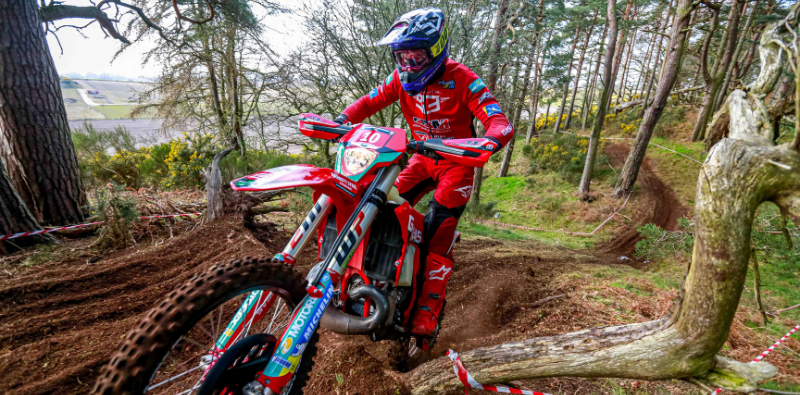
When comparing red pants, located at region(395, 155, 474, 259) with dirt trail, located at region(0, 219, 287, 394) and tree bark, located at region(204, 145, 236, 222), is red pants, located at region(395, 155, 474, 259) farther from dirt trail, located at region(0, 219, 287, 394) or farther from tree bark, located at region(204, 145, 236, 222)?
tree bark, located at region(204, 145, 236, 222)

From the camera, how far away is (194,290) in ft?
4.65

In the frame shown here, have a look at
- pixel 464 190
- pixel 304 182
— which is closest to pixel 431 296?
pixel 464 190

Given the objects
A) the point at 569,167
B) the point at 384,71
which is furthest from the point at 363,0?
the point at 569,167

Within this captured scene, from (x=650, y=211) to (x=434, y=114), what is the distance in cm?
1317

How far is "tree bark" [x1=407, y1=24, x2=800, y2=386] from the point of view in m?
1.79

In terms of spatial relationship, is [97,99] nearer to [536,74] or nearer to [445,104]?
[536,74]

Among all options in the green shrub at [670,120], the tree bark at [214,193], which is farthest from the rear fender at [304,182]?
the green shrub at [670,120]

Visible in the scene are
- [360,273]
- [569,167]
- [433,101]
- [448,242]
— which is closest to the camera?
[360,273]

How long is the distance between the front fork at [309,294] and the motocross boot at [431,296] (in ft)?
3.33

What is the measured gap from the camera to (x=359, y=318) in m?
2.18

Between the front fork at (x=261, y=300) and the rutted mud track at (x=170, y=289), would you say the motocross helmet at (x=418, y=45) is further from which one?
the rutted mud track at (x=170, y=289)

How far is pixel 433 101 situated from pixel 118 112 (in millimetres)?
58299

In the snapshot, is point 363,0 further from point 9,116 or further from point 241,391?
point 241,391

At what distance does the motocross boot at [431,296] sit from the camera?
2.73 m
